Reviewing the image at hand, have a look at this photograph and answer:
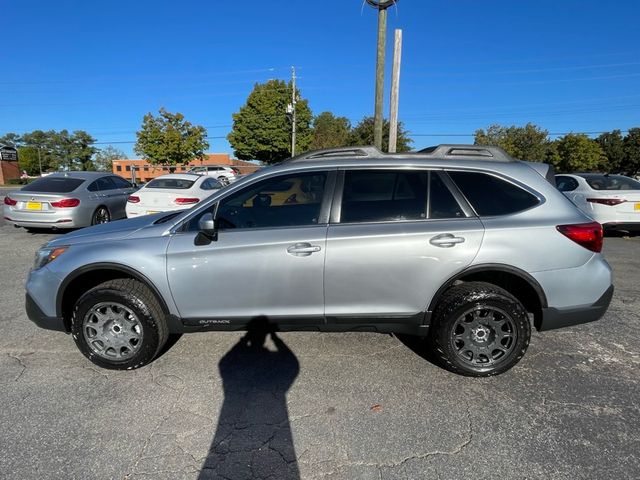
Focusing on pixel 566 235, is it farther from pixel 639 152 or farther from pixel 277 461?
pixel 639 152

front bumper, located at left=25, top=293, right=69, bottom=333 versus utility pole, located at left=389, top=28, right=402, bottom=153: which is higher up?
utility pole, located at left=389, top=28, right=402, bottom=153

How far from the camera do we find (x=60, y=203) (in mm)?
8539

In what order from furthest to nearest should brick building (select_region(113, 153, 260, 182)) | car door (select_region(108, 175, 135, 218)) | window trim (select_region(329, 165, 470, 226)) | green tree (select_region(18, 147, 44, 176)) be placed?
green tree (select_region(18, 147, 44, 176))
brick building (select_region(113, 153, 260, 182))
car door (select_region(108, 175, 135, 218))
window trim (select_region(329, 165, 470, 226))

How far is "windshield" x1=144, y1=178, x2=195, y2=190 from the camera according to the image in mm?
9758

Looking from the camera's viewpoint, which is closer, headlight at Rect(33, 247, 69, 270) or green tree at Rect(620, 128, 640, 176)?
headlight at Rect(33, 247, 69, 270)

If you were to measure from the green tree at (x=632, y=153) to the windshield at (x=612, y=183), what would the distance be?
57.6 m

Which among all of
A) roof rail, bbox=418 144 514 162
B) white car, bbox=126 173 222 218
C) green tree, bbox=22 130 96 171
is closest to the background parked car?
white car, bbox=126 173 222 218

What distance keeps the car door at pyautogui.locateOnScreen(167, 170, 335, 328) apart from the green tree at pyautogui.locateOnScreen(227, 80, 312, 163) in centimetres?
4014

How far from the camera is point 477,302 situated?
295 centimetres

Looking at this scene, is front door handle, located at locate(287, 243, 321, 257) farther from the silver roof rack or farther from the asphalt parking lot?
the asphalt parking lot

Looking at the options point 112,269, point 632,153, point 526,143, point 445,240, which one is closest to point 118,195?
point 112,269

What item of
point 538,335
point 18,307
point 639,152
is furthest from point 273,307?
point 639,152

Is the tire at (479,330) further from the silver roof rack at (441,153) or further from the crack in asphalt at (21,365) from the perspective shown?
the crack in asphalt at (21,365)

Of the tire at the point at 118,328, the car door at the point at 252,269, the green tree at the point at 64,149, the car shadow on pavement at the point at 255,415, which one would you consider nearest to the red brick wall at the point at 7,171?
the green tree at the point at 64,149
